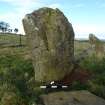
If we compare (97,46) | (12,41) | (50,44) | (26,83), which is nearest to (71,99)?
(26,83)

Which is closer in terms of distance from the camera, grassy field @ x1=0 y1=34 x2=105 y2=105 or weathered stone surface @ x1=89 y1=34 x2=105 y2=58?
grassy field @ x1=0 y1=34 x2=105 y2=105

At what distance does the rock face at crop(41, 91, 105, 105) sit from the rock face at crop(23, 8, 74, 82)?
109 inches

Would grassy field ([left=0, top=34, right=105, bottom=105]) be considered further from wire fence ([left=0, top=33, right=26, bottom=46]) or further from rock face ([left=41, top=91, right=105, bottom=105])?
wire fence ([left=0, top=33, right=26, bottom=46])

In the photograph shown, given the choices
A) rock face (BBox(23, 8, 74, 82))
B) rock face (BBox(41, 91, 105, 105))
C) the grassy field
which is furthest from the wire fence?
rock face (BBox(41, 91, 105, 105))

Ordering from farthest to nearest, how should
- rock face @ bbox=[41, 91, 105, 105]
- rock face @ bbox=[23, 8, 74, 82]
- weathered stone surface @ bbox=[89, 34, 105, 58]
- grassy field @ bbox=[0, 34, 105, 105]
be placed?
1. weathered stone surface @ bbox=[89, 34, 105, 58]
2. rock face @ bbox=[23, 8, 74, 82]
3. grassy field @ bbox=[0, 34, 105, 105]
4. rock face @ bbox=[41, 91, 105, 105]

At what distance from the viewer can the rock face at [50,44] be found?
2045cm

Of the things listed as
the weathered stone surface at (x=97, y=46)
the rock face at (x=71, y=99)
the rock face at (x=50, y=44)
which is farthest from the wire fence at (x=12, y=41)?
the rock face at (x=71, y=99)

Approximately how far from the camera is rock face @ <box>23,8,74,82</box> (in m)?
20.5

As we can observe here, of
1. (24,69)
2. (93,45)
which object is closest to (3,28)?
(93,45)

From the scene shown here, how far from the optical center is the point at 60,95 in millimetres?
17469

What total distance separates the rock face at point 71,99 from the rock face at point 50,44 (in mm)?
2764

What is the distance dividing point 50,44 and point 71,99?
504cm

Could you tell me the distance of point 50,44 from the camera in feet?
68.4

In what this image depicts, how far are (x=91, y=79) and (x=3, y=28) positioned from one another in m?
108
